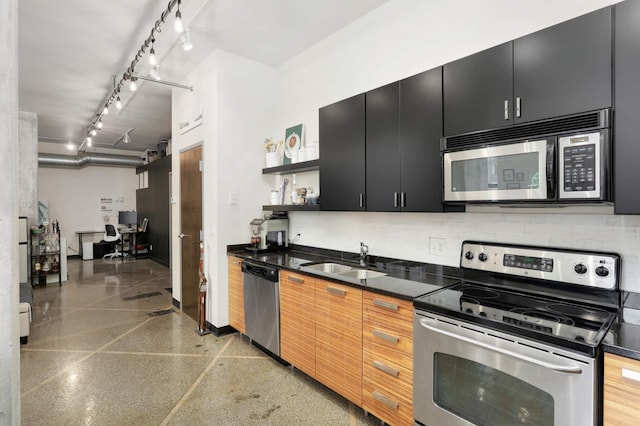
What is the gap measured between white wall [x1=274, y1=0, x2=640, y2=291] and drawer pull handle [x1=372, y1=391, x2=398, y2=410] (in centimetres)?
105

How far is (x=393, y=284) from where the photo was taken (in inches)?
85.4

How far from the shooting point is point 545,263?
1947 mm

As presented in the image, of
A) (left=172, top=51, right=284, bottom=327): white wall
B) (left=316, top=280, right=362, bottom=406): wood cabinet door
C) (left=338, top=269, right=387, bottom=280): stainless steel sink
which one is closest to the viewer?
(left=316, top=280, right=362, bottom=406): wood cabinet door

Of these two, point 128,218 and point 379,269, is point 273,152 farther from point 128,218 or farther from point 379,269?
point 128,218

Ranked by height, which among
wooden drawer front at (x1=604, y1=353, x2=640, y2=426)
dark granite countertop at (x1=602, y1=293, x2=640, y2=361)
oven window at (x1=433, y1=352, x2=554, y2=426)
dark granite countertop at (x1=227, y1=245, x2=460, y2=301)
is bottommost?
oven window at (x1=433, y1=352, x2=554, y2=426)

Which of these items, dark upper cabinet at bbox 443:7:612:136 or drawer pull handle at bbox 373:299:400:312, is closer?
dark upper cabinet at bbox 443:7:612:136

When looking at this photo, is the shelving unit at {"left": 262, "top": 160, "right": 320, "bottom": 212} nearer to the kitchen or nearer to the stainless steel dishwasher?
the kitchen

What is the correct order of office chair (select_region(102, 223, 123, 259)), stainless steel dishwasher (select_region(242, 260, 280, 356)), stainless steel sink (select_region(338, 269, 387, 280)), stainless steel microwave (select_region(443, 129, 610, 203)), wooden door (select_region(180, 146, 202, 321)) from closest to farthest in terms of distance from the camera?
1. stainless steel microwave (select_region(443, 129, 610, 203))
2. stainless steel sink (select_region(338, 269, 387, 280))
3. stainless steel dishwasher (select_region(242, 260, 280, 356))
4. wooden door (select_region(180, 146, 202, 321))
5. office chair (select_region(102, 223, 123, 259))

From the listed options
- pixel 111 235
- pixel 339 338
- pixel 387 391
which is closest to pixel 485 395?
pixel 387 391

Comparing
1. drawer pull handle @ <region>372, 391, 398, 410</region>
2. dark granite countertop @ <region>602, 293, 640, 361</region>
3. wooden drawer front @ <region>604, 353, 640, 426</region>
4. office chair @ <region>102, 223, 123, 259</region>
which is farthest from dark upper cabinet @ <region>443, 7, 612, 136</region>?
office chair @ <region>102, 223, 123, 259</region>

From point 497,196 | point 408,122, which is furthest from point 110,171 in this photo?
point 497,196

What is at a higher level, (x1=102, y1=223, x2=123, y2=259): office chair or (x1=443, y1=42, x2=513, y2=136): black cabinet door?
(x1=443, y1=42, x2=513, y2=136): black cabinet door

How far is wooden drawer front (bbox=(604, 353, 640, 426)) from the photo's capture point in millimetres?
1185

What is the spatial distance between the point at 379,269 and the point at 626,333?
1540 mm
